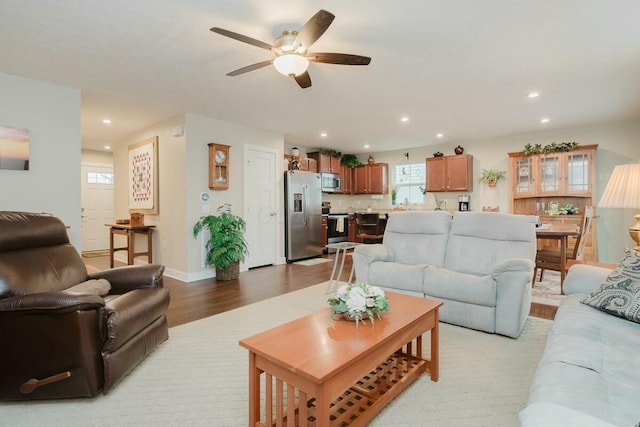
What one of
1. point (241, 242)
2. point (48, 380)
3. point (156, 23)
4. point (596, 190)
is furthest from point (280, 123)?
point (596, 190)

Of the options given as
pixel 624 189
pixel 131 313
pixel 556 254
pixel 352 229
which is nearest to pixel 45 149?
pixel 131 313

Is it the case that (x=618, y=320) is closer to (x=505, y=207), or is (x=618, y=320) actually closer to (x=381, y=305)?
(x=381, y=305)

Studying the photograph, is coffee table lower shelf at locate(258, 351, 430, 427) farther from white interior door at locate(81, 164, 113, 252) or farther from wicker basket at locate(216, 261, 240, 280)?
white interior door at locate(81, 164, 113, 252)

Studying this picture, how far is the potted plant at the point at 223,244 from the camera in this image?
4.78 m

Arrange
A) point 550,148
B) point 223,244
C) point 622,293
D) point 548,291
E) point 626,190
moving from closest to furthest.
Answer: point 622,293
point 626,190
point 548,291
point 223,244
point 550,148

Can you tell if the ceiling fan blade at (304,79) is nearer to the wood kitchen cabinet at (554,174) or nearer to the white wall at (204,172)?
the white wall at (204,172)

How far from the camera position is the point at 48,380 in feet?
5.87

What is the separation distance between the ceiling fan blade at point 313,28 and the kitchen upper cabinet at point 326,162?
507 centimetres

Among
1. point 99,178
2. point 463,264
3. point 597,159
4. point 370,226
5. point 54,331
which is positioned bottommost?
point 54,331

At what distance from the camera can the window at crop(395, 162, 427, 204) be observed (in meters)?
7.77

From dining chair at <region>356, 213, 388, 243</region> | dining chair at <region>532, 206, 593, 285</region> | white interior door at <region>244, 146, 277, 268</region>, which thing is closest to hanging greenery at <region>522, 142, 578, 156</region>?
dining chair at <region>532, 206, 593, 285</region>

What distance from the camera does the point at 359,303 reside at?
1.80 metres

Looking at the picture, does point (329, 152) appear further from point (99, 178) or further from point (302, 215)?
point (99, 178)

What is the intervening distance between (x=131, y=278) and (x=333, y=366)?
1.95 m
